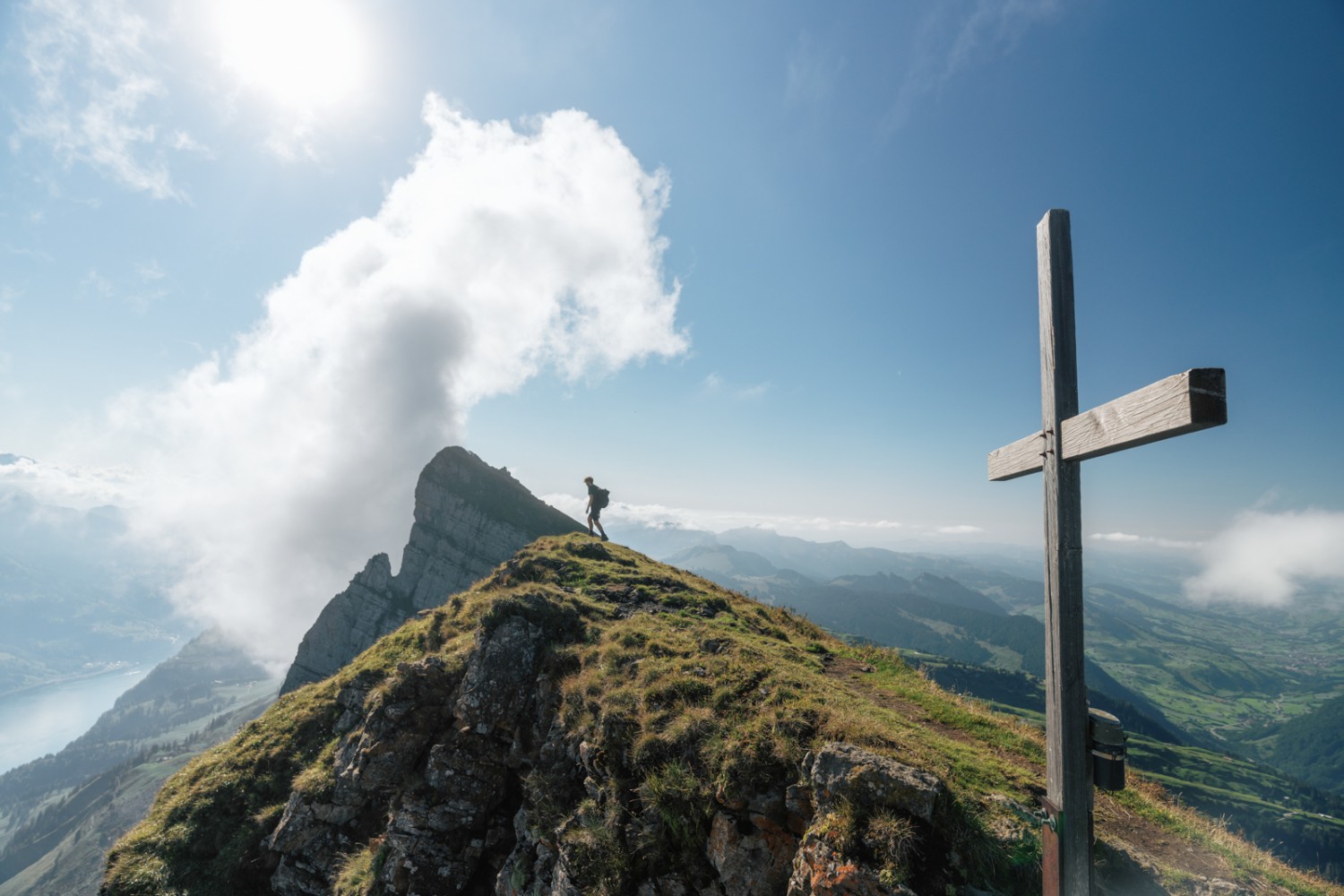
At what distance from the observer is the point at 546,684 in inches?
514

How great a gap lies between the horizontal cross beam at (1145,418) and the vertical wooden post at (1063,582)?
0.75ft

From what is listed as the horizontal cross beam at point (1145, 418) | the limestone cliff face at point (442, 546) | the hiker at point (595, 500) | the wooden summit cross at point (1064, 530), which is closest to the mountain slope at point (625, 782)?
the wooden summit cross at point (1064, 530)

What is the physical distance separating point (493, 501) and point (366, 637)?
33.7 metres

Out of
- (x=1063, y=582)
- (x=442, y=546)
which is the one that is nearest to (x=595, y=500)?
(x=1063, y=582)

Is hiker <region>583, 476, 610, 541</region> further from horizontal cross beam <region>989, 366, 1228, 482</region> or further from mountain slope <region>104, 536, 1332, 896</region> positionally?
horizontal cross beam <region>989, 366, 1228, 482</region>

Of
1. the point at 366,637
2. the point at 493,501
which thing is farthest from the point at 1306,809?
the point at 366,637

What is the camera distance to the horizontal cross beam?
394cm

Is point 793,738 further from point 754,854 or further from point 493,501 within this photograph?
point 493,501

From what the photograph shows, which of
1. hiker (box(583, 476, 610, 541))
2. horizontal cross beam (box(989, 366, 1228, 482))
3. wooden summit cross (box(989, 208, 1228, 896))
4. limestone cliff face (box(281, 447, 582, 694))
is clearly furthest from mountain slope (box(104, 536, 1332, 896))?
limestone cliff face (box(281, 447, 582, 694))

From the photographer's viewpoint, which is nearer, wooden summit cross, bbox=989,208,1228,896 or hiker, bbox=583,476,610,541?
wooden summit cross, bbox=989,208,1228,896

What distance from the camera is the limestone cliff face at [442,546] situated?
9175 centimetres

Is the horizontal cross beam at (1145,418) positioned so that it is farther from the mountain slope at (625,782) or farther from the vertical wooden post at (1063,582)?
the mountain slope at (625,782)

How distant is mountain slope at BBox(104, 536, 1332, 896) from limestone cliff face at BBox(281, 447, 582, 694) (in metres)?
85.6

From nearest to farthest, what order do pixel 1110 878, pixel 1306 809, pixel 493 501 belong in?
pixel 1110 878 < pixel 493 501 < pixel 1306 809
